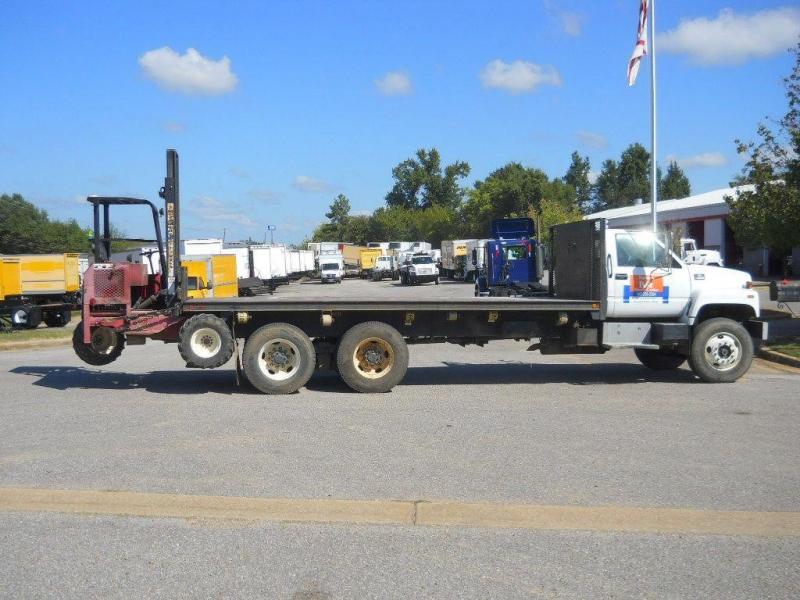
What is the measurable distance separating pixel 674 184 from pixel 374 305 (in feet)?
337

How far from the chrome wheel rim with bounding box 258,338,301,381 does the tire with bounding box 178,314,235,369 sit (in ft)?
1.63

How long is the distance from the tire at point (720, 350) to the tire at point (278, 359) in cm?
577

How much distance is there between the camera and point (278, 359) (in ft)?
37.6

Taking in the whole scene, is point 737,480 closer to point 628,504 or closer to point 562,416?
point 628,504

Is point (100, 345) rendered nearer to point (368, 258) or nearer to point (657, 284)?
point (657, 284)

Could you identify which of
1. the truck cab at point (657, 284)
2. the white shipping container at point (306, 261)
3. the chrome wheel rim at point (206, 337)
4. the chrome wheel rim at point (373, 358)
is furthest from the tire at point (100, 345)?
the white shipping container at point (306, 261)

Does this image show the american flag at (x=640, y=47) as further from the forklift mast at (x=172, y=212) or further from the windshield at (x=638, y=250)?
the forklift mast at (x=172, y=212)

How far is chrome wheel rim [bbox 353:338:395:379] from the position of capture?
11.5 meters

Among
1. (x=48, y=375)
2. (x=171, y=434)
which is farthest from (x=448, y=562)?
(x=48, y=375)

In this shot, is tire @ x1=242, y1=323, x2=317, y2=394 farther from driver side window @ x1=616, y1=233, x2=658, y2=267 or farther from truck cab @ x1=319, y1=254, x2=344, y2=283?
truck cab @ x1=319, y1=254, x2=344, y2=283

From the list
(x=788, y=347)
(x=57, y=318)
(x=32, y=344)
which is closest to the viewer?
(x=788, y=347)

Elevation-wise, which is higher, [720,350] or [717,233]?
[717,233]

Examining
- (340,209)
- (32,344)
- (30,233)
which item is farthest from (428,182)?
(32,344)

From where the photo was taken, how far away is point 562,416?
9.85 meters
